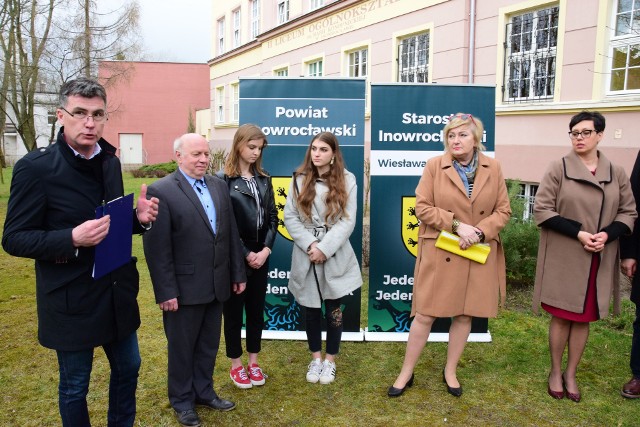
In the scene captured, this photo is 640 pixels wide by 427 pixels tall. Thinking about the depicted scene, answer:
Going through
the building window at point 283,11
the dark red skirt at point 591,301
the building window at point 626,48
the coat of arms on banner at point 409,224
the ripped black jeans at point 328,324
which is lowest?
the ripped black jeans at point 328,324

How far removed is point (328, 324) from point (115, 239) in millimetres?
2044

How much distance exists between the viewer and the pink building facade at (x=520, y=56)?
8.11 meters

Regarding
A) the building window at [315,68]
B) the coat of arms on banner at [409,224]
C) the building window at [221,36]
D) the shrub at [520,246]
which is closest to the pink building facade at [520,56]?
the building window at [315,68]

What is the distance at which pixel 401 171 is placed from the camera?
4871mm

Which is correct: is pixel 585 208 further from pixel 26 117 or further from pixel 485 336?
pixel 26 117

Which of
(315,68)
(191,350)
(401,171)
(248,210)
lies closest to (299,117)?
→ (401,171)

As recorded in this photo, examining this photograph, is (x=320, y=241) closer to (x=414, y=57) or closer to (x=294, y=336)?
(x=294, y=336)

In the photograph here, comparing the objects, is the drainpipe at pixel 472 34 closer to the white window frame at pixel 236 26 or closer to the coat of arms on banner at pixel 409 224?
the coat of arms on banner at pixel 409 224

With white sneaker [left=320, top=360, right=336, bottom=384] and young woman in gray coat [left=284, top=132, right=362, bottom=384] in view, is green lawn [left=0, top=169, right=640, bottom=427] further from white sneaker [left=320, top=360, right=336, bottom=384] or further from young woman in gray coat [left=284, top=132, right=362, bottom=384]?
young woman in gray coat [left=284, top=132, right=362, bottom=384]

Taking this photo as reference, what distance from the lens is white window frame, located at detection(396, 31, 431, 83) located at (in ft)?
39.7

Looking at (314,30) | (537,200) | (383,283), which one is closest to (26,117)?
(314,30)

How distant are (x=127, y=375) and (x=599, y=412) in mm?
3110

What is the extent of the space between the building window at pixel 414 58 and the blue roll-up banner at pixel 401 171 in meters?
7.66

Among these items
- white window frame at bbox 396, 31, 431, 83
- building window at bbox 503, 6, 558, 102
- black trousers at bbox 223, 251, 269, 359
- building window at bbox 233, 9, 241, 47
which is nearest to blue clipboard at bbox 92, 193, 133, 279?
black trousers at bbox 223, 251, 269, 359
